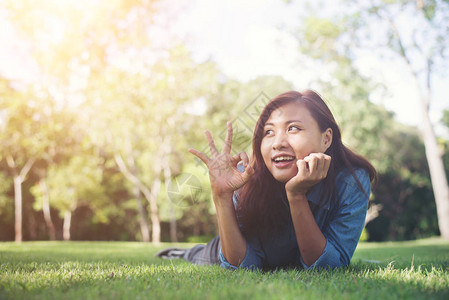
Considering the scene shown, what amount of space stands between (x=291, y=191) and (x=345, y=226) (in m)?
0.65

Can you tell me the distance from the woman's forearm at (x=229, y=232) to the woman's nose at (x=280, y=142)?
1.71 ft

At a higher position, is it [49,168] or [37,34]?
[37,34]

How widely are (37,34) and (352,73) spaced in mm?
15790

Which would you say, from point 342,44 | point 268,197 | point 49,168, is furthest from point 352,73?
point 49,168

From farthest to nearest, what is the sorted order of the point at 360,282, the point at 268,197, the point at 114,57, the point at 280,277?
the point at 114,57, the point at 268,197, the point at 280,277, the point at 360,282

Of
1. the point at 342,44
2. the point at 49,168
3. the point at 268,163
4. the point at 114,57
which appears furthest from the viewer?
the point at 49,168

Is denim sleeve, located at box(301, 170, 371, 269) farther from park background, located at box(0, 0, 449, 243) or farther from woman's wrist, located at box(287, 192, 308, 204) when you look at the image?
park background, located at box(0, 0, 449, 243)

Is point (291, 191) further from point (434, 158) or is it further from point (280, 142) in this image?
point (434, 158)

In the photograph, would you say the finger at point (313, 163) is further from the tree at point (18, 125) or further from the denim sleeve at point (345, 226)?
the tree at point (18, 125)

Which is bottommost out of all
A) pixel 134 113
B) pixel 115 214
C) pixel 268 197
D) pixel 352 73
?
pixel 115 214

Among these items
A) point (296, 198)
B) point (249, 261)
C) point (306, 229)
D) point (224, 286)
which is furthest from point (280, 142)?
point (224, 286)

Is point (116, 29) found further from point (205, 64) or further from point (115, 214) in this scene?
point (115, 214)

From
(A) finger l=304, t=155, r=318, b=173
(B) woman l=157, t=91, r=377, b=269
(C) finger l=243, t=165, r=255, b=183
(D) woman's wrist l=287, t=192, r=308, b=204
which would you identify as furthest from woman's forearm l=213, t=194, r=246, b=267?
(A) finger l=304, t=155, r=318, b=173

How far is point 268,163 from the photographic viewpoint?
2891mm
